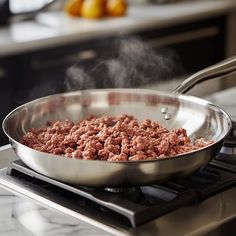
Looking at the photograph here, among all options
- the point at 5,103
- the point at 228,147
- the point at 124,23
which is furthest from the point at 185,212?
the point at 124,23

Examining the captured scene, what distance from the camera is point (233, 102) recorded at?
5.65 ft

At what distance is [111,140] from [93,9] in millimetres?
1923

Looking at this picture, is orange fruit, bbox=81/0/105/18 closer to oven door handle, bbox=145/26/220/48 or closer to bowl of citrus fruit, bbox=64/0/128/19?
bowl of citrus fruit, bbox=64/0/128/19

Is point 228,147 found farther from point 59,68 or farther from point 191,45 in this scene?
point 191,45

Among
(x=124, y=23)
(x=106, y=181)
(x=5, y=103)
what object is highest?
(x=106, y=181)

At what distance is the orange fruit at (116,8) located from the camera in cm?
305

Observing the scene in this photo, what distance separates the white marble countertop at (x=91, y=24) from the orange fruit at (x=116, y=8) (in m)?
0.04

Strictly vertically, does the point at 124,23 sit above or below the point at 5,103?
above

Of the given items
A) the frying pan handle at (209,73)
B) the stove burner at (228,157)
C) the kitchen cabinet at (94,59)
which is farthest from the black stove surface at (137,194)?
the kitchen cabinet at (94,59)

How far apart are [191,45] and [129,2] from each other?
0.41 meters

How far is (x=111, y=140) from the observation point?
1147 millimetres

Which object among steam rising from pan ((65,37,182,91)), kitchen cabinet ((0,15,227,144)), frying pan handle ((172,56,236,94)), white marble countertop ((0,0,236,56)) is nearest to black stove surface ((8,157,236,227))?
frying pan handle ((172,56,236,94))

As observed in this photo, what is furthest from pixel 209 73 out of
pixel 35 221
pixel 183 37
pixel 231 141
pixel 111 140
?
pixel 183 37

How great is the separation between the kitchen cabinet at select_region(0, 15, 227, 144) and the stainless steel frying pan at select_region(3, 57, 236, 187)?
2.94 feet
